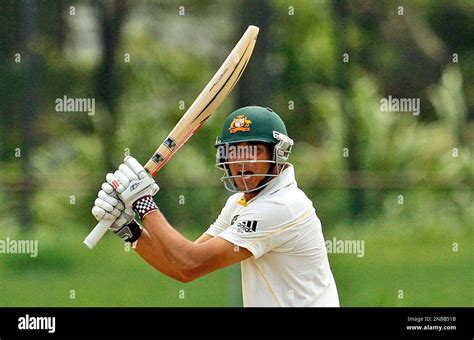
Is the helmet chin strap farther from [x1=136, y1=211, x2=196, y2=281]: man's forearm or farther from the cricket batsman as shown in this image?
[x1=136, y1=211, x2=196, y2=281]: man's forearm

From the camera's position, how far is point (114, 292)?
7250 millimetres

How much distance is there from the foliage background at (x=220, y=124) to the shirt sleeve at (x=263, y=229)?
3.07 metres

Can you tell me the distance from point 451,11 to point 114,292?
3.19m

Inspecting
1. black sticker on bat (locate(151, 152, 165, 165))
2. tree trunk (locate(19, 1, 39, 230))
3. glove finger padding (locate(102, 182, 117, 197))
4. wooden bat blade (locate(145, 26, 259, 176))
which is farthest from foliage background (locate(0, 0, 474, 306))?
glove finger padding (locate(102, 182, 117, 197))

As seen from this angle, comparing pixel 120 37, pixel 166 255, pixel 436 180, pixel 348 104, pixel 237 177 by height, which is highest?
pixel 120 37

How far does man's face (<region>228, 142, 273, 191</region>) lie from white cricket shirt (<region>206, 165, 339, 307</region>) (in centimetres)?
7

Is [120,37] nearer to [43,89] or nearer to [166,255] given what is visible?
[43,89]

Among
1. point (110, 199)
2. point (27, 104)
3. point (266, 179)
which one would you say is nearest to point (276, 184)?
point (266, 179)

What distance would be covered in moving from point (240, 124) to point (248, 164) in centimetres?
15

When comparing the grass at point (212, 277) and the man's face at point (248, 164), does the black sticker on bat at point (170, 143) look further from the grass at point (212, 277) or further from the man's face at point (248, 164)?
the grass at point (212, 277)

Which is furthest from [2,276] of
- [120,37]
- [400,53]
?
[400,53]

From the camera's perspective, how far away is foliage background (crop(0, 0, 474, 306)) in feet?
24.0
